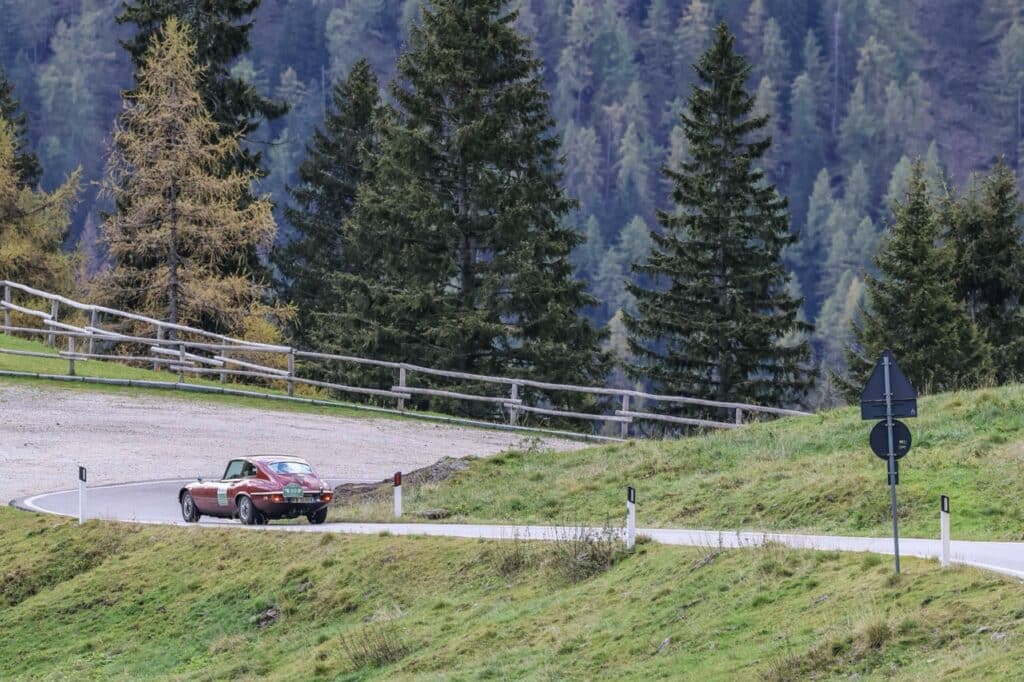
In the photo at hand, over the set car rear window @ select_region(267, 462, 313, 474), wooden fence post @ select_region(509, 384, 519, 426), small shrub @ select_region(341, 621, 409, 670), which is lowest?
small shrub @ select_region(341, 621, 409, 670)

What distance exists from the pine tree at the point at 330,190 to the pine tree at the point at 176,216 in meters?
16.3

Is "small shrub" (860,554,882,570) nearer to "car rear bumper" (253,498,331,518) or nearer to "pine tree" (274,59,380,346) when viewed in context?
"car rear bumper" (253,498,331,518)

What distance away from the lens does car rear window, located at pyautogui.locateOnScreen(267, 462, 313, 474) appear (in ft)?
88.3

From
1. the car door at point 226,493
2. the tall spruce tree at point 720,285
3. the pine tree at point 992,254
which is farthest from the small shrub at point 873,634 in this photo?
the pine tree at point 992,254

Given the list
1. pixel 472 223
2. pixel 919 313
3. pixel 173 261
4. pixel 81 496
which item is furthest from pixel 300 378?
pixel 81 496

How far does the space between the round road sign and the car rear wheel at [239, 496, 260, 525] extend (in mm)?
12755

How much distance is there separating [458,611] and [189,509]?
8.84 meters

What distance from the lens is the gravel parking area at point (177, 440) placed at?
109ft

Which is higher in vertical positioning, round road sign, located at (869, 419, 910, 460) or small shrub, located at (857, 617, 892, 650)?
round road sign, located at (869, 419, 910, 460)

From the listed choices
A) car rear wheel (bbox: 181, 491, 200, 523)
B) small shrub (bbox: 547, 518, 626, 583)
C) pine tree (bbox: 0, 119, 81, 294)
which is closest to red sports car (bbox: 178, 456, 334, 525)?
car rear wheel (bbox: 181, 491, 200, 523)

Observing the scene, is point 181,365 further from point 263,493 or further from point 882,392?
point 882,392

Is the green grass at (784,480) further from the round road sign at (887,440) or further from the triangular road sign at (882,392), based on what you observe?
the triangular road sign at (882,392)

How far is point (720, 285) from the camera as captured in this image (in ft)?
173

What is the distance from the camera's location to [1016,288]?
5262 centimetres
